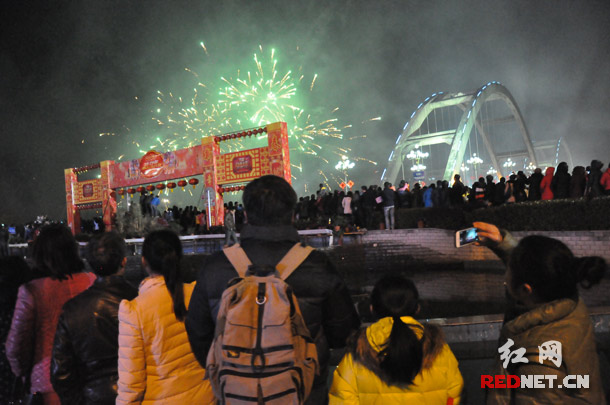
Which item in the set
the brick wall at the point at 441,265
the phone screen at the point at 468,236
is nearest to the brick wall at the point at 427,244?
the brick wall at the point at 441,265

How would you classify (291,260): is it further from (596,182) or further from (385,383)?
(596,182)

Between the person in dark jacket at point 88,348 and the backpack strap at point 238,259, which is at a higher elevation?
the backpack strap at point 238,259

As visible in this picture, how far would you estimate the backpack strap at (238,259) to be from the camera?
1753 mm

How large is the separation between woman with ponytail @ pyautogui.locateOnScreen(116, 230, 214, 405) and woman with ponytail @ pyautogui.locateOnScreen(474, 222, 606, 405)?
148 centimetres

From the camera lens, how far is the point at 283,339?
62.0 inches

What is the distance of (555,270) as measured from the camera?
5.69 feet

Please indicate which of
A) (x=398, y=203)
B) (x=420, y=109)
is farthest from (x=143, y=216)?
(x=420, y=109)

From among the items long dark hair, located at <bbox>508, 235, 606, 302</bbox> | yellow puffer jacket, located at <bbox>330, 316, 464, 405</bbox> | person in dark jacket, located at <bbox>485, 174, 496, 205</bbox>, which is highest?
person in dark jacket, located at <bbox>485, 174, 496, 205</bbox>

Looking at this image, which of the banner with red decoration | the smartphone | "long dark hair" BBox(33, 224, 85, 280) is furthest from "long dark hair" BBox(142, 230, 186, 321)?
the banner with red decoration

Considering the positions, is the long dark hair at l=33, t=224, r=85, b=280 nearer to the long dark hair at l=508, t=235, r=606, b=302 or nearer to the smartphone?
the smartphone

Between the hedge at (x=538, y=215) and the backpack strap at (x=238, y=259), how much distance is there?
11.3m

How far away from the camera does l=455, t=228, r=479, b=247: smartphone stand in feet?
7.62

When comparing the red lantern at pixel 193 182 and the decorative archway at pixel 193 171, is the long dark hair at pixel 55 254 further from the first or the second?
the red lantern at pixel 193 182

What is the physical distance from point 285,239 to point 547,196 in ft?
41.6
